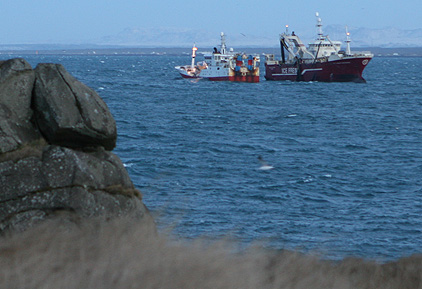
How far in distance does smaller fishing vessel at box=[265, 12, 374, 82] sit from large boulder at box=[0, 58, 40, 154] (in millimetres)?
93644

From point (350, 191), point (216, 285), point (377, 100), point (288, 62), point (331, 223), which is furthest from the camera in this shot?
point (288, 62)

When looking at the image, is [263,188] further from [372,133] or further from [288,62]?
[288,62]

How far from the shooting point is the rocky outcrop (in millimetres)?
8375

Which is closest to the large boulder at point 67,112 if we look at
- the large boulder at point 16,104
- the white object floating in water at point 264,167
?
the large boulder at point 16,104

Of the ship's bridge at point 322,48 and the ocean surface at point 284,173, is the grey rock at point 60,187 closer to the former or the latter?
the ocean surface at point 284,173

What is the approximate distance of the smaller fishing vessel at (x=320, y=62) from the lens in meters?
102

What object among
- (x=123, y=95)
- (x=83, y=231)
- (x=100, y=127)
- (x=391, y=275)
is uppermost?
(x=100, y=127)

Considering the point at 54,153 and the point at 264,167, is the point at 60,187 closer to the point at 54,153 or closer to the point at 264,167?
the point at 54,153

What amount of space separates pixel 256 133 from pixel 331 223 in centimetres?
2380

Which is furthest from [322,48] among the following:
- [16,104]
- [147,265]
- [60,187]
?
[147,265]

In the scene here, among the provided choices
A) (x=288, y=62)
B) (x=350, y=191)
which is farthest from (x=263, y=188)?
(x=288, y=62)

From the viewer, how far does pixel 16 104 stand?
358 inches

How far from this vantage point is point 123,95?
77.3 meters

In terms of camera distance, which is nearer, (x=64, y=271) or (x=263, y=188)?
(x=64, y=271)
